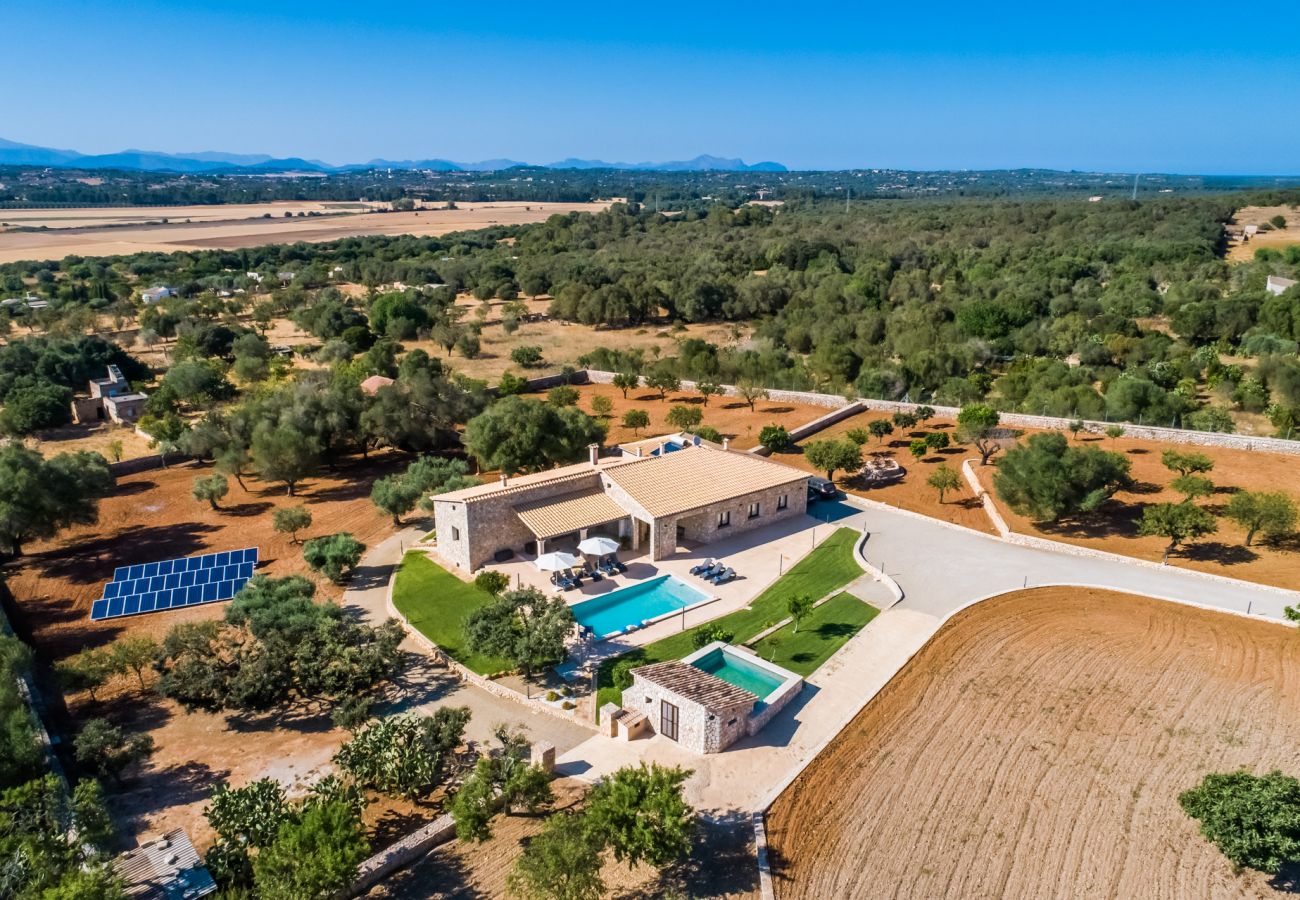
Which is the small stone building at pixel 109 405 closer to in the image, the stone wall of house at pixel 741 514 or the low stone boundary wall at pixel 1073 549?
the stone wall of house at pixel 741 514

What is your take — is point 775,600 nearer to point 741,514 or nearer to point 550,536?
point 741,514

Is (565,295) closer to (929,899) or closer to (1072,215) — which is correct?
(929,899)

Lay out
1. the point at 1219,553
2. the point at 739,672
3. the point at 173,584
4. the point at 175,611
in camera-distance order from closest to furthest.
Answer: the point at 739,672 → the point at 175,611 → the point at 173,584 → the point at 1219,553

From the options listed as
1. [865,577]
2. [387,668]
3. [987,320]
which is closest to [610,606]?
[387,668]

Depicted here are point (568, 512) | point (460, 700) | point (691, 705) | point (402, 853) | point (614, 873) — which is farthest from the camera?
point (568, 512)

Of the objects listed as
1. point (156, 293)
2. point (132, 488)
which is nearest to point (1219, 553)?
point (132, 488)

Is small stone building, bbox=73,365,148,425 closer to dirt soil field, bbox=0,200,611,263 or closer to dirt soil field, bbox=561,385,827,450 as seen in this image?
dirt soil field, bbox=561,385,827,450

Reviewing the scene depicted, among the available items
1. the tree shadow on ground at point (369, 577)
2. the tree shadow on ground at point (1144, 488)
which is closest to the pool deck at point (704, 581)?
the tree shadow on ground at point (369, 577)
